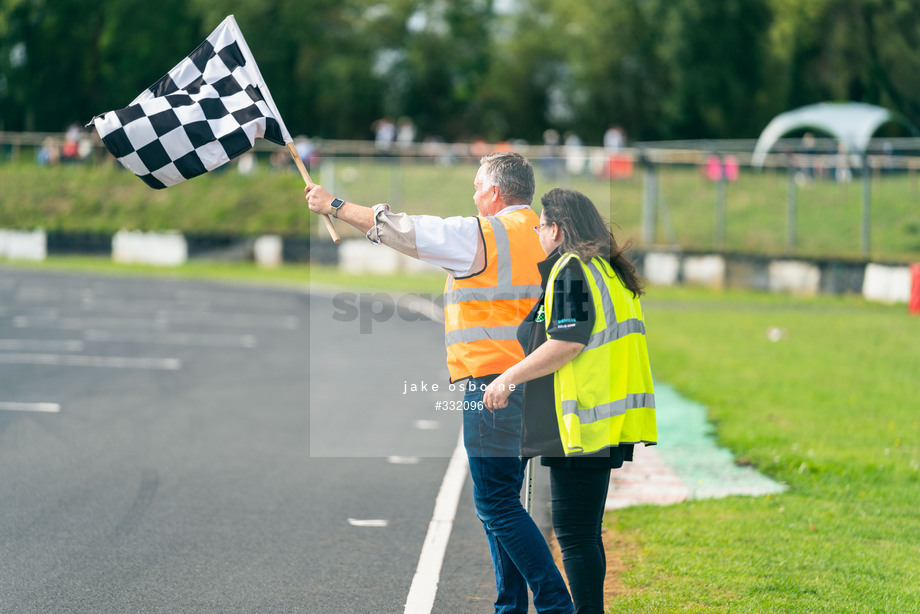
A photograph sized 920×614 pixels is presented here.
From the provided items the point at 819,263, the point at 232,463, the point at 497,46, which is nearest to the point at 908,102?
the point at 497,46

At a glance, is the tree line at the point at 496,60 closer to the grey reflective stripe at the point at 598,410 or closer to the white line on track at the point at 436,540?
the white line on track at the point at 436,540

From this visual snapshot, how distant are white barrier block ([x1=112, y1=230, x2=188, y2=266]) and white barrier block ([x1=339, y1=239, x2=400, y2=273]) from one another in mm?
4844

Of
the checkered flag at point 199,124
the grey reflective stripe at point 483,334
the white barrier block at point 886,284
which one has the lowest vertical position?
the white barrier block at point 886,284

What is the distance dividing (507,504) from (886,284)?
1619cm

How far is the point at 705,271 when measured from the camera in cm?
2117

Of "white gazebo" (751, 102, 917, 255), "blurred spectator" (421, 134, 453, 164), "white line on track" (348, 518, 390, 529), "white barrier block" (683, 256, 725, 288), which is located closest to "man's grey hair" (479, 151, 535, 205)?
"white line on track" (348, 518, 390, 529)

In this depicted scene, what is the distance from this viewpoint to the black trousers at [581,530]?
398cm

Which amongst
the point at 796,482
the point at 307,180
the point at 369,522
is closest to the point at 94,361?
the point at 369,522

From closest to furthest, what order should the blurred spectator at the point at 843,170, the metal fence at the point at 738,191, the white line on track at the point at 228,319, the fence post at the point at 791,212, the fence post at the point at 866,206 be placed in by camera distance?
the white line on track at the point at 228,319 < the fence post at the point at 866,206 < the fence post at the point at 791,212 < the metal fence at the point at 738,191 < the blurred spectator at the point at 843,170

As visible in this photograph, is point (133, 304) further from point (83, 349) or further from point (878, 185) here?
point (878, 185)

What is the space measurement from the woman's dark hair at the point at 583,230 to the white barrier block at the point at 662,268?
17.5m

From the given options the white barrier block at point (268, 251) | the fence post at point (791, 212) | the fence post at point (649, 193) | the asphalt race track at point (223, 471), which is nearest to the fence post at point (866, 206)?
the fence post at point (791, 212)

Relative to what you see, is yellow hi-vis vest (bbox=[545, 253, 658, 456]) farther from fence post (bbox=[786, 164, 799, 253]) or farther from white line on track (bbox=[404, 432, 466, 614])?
fence post (bbox=[786, 164, 799, 253])

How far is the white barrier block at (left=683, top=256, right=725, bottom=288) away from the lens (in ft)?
69.1
